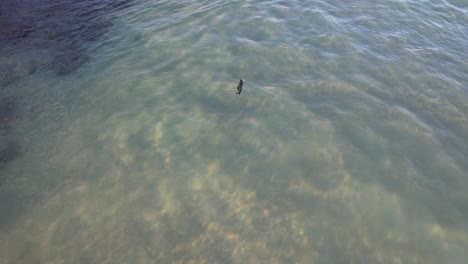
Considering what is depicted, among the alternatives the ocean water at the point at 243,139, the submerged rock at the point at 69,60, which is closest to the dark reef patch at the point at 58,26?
the submerged rock at the point at 69,60

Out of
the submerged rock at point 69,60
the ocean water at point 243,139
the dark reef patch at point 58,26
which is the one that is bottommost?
the ocean water at point 243,139

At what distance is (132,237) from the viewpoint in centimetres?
792

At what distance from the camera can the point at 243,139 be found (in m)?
10.0

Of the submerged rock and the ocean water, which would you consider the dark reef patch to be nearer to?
the submerged rock

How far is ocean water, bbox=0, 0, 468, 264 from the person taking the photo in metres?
7.75

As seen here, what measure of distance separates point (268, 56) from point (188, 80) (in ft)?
11.8

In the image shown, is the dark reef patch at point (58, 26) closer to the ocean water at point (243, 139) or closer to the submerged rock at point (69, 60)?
the submerged rock at point (69, 60)

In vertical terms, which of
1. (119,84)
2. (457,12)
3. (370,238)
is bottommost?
(370,238)

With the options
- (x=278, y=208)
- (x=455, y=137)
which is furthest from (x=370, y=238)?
(x=455, y=137)

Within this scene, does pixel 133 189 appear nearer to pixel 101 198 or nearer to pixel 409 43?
pixel 101 198

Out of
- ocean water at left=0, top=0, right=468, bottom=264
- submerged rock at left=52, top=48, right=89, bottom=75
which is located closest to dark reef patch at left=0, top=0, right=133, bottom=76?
submerged rock at left=52, top=48, right=89, bottom=75

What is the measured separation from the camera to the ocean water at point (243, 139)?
775 centimetres

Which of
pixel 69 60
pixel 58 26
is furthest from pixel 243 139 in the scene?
pixel 58 26

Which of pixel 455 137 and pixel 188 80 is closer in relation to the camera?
pixel 455 137
